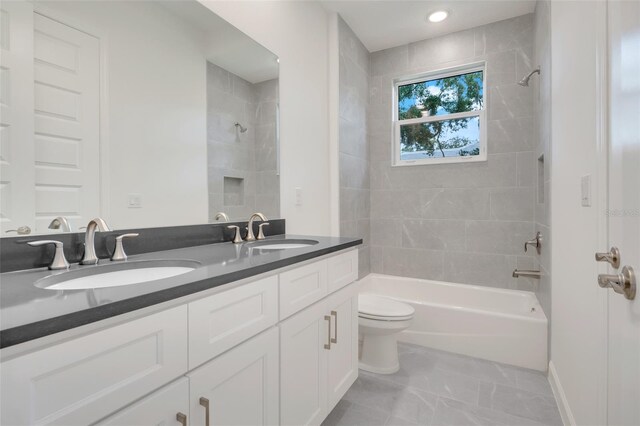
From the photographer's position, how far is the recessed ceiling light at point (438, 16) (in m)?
2.62

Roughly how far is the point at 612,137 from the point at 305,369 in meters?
1.35

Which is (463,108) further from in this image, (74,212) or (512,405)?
(74,212)

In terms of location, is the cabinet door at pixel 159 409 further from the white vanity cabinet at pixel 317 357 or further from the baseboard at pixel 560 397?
the baseboard at pixel 560 397

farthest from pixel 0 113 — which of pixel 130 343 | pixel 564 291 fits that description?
pixel 564 291

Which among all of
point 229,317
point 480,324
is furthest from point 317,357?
point 480,324

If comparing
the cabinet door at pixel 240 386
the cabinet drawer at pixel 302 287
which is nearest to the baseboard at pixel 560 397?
the cabinet drawer at pixel 302 287

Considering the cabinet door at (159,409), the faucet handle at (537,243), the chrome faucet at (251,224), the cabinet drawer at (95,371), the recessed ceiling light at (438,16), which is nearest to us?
the cabinet drawer at (95,371)

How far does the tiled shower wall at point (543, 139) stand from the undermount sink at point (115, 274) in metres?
2.12

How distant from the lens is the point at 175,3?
1450mm

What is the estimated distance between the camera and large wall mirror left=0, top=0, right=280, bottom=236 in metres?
0.98

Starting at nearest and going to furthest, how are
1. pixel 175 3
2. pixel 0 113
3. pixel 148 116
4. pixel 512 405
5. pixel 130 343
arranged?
1. pixel 130 343
2. pixel 0 113
3. pixel 148 116
4. pixel 175 3
5. pixel 512 405

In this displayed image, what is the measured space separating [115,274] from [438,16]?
2.97 m

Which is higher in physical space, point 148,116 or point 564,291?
point 148,116

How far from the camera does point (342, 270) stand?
5.33ft
